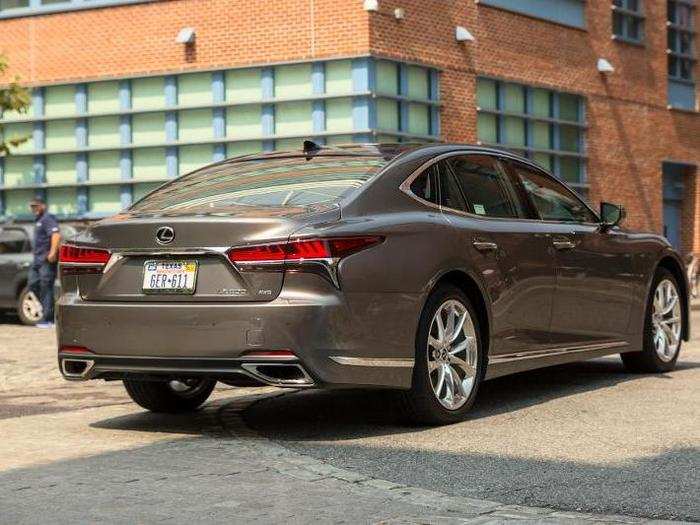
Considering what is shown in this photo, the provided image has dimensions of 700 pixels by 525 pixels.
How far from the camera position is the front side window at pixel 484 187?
27.1 feet

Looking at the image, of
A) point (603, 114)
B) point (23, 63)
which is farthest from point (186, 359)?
point (603, 114)

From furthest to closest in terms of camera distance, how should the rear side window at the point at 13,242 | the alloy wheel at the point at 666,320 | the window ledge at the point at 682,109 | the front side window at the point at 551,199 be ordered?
the window ledge at the point at 682,109 → the rear side window at the point at 13,242 → the alloy wheel at the point at 666,320 → the front side window at the point at 551,199

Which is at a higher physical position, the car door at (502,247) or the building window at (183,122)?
the building window at (183,122)

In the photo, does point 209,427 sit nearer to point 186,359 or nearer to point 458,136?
point 186,359

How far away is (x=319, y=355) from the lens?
22.8 feet

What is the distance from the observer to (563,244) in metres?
8.90

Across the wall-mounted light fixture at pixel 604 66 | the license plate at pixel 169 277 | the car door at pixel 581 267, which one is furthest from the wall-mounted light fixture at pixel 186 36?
the license plate at pixel 169 277

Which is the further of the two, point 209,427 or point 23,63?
point 23,63

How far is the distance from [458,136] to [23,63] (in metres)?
7.83

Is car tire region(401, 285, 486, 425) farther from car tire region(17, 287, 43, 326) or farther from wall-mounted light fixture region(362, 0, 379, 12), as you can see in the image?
wall-mounted light fixture region(362, 0, 379, 12)

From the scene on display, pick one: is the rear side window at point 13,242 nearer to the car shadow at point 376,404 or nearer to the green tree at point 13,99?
the green tree at point 13,99

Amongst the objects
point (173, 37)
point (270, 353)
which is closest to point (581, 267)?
point (270, 353)

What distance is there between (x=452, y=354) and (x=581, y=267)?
169 centimetres

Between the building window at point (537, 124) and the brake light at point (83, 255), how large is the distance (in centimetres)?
1718
